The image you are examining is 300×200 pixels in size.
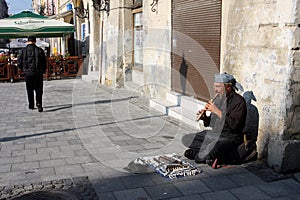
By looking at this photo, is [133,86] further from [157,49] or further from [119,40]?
[157,49]

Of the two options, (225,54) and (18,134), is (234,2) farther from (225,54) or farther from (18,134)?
(18,134)

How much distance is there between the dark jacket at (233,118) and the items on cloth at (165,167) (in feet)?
2.02

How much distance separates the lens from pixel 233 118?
4.54 metres

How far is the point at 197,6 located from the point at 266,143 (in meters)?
3.49

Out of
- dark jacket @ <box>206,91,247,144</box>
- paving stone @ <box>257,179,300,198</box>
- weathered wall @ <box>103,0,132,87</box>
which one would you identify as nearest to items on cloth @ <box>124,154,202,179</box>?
dark jacket @ <box>206,91,247,144</box>

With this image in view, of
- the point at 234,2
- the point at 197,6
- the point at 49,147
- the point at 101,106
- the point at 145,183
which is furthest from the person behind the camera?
the point at 101,106

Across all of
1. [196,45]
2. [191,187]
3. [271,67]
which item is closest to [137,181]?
[191,187]

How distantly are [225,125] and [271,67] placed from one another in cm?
92

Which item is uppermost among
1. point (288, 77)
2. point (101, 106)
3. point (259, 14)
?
point (259, 14)

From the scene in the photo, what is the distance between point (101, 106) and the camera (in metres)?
9.26

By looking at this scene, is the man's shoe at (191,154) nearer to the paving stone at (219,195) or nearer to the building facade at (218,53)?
the building facade at (218,53)

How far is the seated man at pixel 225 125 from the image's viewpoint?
456 centimetres

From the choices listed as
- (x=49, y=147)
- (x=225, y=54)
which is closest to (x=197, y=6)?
(x=225, y=54)

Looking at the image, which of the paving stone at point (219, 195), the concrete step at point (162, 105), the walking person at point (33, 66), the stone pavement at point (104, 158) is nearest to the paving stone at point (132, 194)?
the stone pavement at point (104, 158)
